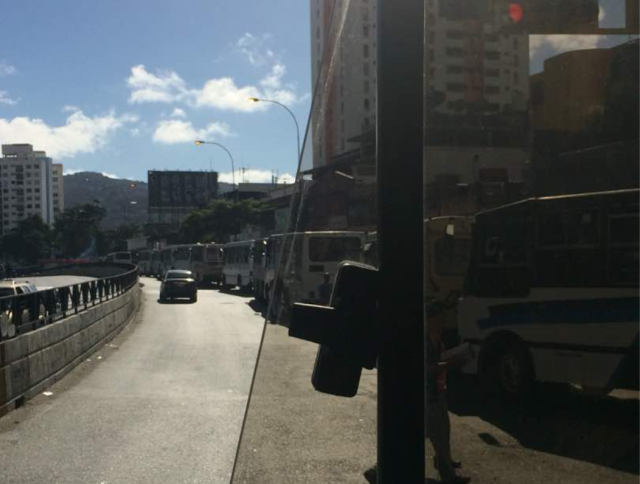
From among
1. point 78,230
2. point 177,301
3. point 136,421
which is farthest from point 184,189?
point 136,421

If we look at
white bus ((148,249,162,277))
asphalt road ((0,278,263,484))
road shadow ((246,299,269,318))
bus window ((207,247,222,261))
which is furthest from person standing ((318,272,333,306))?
white bus ((148,249,162,277))

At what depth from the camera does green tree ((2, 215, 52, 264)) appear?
329 ft

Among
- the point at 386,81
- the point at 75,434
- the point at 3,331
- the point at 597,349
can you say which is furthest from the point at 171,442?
the point at 597,349

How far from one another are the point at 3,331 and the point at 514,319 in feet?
29.9

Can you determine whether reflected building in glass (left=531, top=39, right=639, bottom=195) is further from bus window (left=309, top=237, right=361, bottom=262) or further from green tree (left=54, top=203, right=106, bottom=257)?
green tree (left=54, top=203, right=106, bottom=257)

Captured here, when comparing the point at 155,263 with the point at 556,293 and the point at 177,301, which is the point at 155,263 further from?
the point at 556,293

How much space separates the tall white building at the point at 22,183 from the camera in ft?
353

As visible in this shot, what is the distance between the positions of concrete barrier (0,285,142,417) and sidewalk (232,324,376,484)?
24.3ft

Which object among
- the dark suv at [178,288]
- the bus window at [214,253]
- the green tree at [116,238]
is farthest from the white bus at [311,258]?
the green tree at [116,238]

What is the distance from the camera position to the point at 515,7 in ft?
5.04

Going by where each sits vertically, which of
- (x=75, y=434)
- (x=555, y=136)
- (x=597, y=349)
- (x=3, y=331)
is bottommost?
(x=75, y=434)

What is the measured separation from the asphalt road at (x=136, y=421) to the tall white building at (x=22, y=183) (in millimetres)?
98798

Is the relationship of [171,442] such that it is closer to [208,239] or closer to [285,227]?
[285,227]

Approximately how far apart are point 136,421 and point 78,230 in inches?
5113
